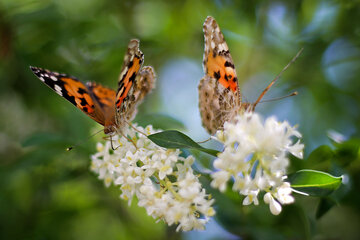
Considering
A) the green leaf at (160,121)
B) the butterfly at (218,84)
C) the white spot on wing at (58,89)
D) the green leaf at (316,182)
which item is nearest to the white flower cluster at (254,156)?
the green leaf at (316,182)

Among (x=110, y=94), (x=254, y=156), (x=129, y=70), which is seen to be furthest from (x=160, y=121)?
(x=254, y=156)

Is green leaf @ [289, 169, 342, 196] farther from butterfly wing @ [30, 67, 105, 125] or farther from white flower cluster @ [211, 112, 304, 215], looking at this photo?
butterfly wing @ [30, 67, 105, 125]

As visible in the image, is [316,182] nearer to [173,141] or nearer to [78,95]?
[173,141]

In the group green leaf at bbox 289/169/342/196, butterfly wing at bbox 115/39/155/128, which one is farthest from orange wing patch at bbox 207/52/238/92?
green leaf at bbox 289/169/342/196

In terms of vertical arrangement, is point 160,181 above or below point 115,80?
below

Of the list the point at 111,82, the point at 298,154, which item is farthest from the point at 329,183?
the point at 111,82

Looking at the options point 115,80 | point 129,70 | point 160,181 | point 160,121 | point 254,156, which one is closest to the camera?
point 254,156

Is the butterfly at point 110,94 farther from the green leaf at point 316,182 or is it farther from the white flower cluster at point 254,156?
the green leaf at point 316,182
